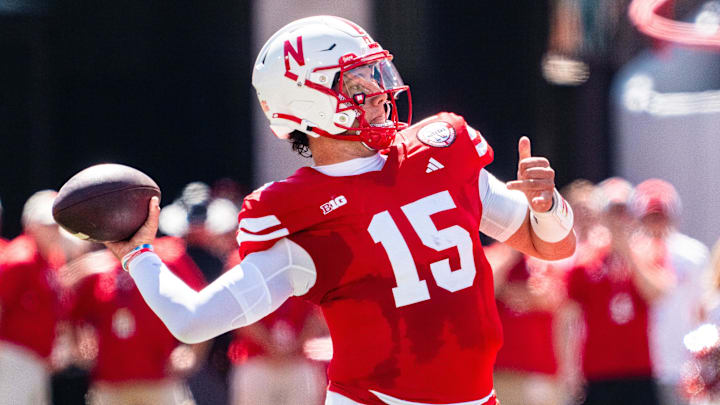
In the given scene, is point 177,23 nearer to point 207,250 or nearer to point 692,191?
point 207,250

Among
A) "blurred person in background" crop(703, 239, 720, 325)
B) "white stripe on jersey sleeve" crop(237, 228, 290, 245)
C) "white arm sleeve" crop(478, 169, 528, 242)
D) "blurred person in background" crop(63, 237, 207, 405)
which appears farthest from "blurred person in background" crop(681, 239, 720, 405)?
"blurred person in background" crop(63, 237, 207, 405)

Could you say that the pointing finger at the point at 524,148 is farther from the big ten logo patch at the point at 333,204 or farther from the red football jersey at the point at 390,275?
the big ten logo patch at the point at 333,204

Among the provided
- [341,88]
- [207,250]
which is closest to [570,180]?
[207,250]

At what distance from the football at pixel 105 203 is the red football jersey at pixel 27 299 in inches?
125

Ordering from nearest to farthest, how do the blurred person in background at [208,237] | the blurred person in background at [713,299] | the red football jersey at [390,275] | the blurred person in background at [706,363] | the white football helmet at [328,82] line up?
the red football jersey at [390,275]
the white football helmet at [328,82]
the blurred person in background at [706,363]
the blurred person in background at [713,299]
the blurred person in background at [208,237]

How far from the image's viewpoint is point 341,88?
2.83 m

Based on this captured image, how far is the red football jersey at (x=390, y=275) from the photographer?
2.72 metres

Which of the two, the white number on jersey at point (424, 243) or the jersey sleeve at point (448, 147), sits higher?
the jersey sleeve at point (448, 147)

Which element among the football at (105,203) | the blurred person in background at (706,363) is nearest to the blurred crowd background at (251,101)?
the blurred person in background at (706,363)

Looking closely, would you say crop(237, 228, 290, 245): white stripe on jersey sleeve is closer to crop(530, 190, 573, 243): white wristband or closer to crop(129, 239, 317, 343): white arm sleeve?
crop(129, 239, 317, 343): white arm sleeve

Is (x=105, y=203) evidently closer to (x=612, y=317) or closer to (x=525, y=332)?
(x=525, y=332)

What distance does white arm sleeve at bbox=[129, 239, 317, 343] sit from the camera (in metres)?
2.62

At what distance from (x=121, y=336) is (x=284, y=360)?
37.6 inches

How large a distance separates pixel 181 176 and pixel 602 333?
9.96 feet
